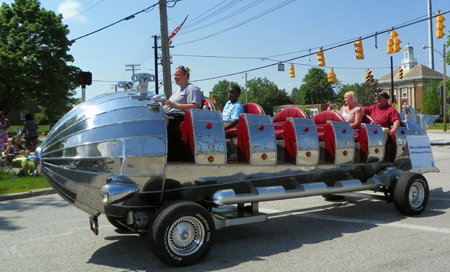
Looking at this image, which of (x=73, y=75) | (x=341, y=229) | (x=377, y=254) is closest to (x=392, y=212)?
(x=341, y=229)

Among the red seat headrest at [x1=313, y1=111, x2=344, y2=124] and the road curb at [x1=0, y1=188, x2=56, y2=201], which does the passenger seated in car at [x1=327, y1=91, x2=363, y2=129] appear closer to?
the red seat headrest at [x1=313, y1=111, x2=344, y2=124]

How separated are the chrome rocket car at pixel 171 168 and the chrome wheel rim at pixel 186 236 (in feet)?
0.03

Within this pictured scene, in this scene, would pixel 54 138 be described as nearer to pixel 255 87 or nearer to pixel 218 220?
pixel 218 220

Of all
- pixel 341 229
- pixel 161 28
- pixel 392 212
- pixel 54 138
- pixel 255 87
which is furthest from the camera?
pixel 255 87

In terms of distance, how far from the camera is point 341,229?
5840mm

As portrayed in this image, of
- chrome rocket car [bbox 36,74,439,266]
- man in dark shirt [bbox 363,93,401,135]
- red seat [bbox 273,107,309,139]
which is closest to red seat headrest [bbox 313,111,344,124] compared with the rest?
red seat [bbox 273,107,309,139]

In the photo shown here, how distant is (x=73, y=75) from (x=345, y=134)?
3099cm

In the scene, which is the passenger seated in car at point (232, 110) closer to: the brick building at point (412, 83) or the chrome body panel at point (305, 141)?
the chrome body panel at point (305, 141)

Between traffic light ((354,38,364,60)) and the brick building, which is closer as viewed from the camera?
traffic light ((354,38,364,60))

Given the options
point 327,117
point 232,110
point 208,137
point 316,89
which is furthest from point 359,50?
point 316,89

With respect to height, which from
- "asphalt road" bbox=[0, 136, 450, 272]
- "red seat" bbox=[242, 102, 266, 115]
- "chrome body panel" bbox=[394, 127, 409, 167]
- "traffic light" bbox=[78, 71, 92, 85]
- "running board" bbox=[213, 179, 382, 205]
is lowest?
"asphalt road" bbox=[0, 136, 450, 272]

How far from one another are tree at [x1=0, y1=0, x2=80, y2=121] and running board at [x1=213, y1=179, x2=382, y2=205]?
90.7 feet

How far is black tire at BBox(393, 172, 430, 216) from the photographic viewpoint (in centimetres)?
629

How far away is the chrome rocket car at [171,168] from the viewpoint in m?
4.26
